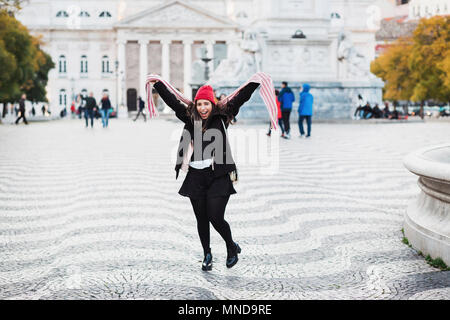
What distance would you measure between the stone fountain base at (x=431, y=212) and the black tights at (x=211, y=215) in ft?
4.98

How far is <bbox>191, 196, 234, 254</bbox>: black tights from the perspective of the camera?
4.75 metres

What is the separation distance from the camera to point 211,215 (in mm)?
4766

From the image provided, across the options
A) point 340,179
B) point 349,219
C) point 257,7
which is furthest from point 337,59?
point 349,219

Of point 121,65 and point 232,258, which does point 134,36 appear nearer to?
point 121,65

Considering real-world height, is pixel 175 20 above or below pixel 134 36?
above

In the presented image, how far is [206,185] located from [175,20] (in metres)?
80.2

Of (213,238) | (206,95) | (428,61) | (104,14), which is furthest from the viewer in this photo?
(104,14)

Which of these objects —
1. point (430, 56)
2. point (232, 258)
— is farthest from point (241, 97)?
point (430, 56)

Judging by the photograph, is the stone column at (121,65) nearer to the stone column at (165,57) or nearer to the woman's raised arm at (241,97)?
the stone column at (165,57)

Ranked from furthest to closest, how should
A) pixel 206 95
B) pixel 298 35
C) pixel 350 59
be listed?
pixel 350 59, pixel 298 35, pixel 206 95

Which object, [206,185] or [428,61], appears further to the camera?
[428,61]

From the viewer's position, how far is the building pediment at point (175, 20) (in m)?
82.5

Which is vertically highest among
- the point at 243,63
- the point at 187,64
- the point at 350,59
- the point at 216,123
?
the point at 187,64
